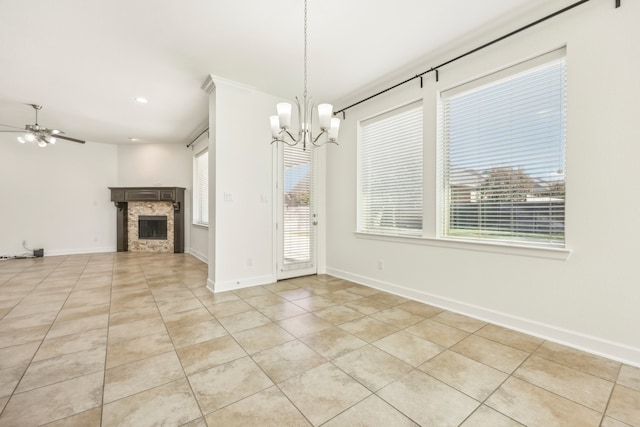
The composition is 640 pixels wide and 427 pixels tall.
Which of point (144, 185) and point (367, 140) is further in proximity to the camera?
point (144, 185)

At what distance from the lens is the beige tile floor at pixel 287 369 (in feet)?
5.11

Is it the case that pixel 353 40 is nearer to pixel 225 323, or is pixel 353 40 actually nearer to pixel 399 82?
pixel 399 82

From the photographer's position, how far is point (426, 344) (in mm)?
2369

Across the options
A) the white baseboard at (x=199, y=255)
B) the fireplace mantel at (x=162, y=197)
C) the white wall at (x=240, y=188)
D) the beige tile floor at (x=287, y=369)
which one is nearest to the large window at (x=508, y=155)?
the beige tile floor at (x=287, y=369)

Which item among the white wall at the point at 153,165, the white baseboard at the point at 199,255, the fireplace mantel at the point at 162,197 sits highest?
the white wall at the point at 153,165

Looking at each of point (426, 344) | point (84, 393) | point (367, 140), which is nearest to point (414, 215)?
point (367, 140)

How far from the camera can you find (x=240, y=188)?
405 centimetres

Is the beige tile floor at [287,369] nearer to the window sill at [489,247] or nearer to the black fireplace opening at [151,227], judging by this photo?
the window sill at [489,247]

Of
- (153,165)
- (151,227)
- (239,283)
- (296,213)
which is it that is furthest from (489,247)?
(153,165)

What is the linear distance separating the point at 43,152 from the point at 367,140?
25.9 feet

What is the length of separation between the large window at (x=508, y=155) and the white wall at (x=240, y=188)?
2.49 meters

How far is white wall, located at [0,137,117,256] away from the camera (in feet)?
21.3

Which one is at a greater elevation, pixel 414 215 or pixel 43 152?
pixel 43 152

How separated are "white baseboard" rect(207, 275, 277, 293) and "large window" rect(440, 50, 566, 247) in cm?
259
